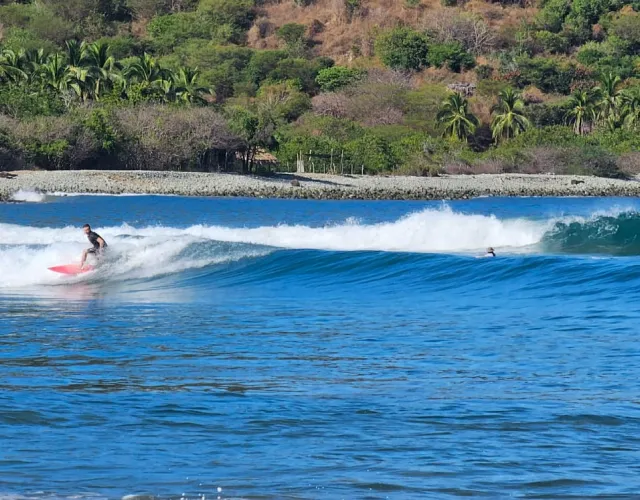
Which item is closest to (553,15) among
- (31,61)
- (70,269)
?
(31,61)

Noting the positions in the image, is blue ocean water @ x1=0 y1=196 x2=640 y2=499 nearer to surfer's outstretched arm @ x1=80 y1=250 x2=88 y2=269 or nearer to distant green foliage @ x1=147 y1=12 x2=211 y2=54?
surfer's outstretched arm @ x1=80 y1=250 x2=88 y2=269

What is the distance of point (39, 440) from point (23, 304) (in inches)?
387

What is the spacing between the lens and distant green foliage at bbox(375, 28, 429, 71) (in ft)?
420

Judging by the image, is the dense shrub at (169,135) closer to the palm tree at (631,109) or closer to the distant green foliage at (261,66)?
the palm tree at (631,109)

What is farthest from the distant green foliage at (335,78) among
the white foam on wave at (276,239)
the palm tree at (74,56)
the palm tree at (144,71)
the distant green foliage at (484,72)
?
the white foam on wave at (276,239)

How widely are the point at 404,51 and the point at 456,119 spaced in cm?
2971

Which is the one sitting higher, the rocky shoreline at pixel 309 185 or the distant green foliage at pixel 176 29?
the distant green foliage at pixel 176 29

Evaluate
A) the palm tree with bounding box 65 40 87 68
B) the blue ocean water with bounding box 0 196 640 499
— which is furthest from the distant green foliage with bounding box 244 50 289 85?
the blue ocean water with bounding box 0 196 640 499

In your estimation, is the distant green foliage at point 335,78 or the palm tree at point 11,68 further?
the distant green foliage at point 335,78

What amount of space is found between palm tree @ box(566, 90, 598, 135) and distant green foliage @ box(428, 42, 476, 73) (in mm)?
22427

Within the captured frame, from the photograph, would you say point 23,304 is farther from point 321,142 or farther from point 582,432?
point 321,142

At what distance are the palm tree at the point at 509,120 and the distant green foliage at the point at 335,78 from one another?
19.3 meters

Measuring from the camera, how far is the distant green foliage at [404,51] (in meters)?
128

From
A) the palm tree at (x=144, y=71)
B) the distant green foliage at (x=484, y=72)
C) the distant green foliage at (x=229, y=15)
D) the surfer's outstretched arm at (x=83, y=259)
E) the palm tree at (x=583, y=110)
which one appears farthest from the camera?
the distant green foliage at (x=229, y=15)
